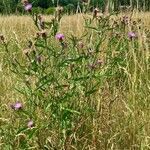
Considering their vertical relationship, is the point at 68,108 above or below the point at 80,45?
below

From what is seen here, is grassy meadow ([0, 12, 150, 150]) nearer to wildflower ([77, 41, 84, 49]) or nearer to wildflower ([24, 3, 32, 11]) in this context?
wildflower ([77, 41, 84, 49])

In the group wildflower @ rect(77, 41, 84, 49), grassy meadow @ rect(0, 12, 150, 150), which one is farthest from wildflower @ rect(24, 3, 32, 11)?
wildflower @ rect(77, 41, 84, 49)

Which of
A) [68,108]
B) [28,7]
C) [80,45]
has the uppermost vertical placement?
[28,7]

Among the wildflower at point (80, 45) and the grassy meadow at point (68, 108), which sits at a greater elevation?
the wildflower at point (80, 45)

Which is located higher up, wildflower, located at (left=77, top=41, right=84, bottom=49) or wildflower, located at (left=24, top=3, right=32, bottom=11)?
wildflower, located at (left=24, top=3, right=32, bottom=11)

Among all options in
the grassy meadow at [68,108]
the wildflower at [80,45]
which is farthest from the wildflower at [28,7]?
the wildflower at [80,45]

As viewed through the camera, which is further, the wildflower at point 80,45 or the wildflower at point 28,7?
the wildflower at point 80,45

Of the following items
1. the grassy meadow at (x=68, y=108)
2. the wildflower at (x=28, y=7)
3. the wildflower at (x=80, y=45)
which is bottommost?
the grassy meadow at (x=68, y=108)

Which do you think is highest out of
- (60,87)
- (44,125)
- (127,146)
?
(60,87)

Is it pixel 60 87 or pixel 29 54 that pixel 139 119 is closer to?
pixel 60 87

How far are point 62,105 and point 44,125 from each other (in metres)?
0.12

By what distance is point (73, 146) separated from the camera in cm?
202

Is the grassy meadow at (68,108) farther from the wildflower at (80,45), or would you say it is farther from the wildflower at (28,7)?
the wildflower at (28,7)

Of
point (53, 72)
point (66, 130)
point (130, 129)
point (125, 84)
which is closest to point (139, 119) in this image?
point (130, 129)
